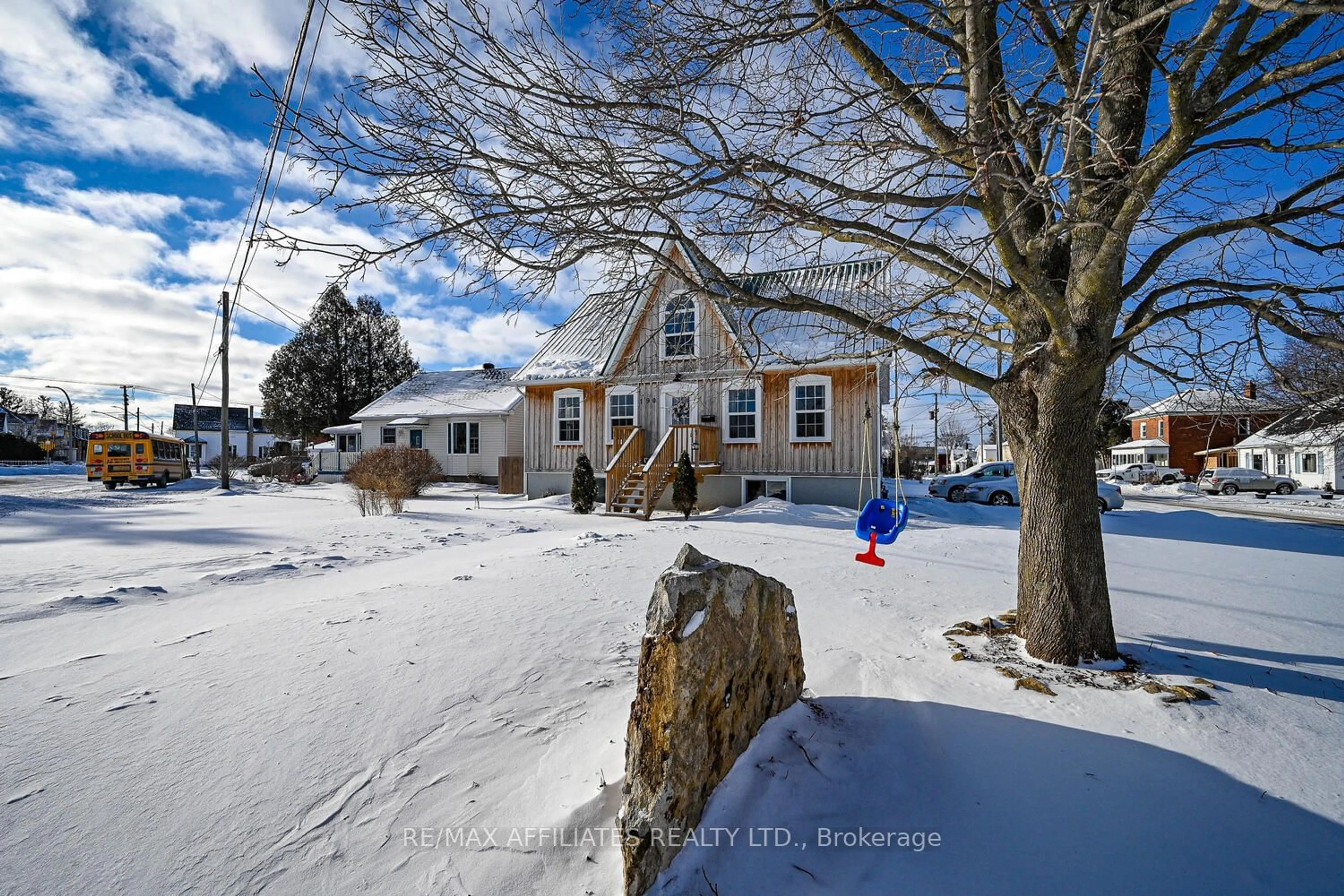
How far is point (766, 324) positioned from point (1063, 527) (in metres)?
11.7

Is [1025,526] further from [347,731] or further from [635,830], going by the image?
[347,731]

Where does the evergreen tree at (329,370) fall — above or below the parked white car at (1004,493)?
above

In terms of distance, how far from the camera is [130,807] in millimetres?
2480

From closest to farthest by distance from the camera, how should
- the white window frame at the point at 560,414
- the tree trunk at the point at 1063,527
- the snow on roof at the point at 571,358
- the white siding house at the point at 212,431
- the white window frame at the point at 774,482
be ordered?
the tree trunk at the point at 1063,527 → the white window frame at the point at 774,482 → the snow on roof at the point at 571,358 → the white window frame at the point at 560,414 → the white siding house at the point at 212,431

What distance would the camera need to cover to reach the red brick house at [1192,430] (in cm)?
507

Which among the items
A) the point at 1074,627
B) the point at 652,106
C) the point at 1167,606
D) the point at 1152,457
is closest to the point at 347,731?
the point at 652,106

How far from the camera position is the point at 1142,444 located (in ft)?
168

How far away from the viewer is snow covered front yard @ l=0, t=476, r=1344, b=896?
2309mm

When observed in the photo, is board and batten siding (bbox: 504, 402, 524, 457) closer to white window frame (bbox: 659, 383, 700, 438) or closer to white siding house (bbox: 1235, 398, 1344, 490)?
white window frame (bbox: 659, 383, 700, 438)

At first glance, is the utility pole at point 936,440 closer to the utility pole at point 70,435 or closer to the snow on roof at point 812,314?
the snow on roof at point 812,314

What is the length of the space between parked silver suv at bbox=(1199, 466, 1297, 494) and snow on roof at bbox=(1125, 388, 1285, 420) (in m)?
34.3

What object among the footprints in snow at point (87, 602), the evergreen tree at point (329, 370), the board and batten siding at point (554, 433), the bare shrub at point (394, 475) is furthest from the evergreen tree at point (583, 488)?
the evergreen tree at point (329, 370)


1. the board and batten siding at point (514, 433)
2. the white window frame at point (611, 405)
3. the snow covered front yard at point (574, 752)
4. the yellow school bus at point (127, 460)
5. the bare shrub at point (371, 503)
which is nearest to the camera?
the snow covered front yard at point (574, 752)

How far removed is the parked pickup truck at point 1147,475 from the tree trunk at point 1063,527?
135 ft
